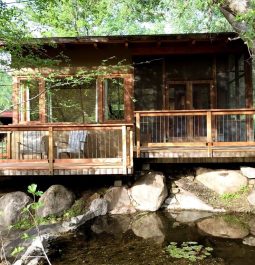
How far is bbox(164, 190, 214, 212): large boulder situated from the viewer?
8328mm

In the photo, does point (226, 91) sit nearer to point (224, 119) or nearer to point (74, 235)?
point (224, 119)

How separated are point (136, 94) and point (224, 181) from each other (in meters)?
4.35

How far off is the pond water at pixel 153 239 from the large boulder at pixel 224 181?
1.07 metres

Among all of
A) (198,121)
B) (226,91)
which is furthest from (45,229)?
(226,91)

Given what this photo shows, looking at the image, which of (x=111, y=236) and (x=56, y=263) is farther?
(x=111, y=236)

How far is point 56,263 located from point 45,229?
1.65 metres

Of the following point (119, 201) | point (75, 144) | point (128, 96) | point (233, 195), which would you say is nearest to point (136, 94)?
point (128, 96)

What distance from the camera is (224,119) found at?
10.6m

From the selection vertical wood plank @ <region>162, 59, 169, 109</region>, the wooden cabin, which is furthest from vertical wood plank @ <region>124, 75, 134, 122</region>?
vertical wood plank @ <region>162, 59, 169, 109</region>

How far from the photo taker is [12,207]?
25.1 feet

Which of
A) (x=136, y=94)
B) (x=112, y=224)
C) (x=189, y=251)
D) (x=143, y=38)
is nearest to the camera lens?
(x=189, y=251)

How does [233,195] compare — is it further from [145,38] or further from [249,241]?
[145,38]

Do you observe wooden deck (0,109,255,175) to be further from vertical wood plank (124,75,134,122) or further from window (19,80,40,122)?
window (19,80,40,122)

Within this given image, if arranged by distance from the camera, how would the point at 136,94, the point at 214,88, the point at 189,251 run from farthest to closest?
the point at 136,94, the point at 214,88, the point at 189,251
